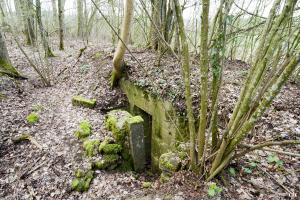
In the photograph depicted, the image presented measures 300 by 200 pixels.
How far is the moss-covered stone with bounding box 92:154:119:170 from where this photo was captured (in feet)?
14.2

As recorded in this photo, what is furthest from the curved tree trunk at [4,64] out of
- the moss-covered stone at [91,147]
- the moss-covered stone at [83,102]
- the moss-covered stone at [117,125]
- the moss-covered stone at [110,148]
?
the moss-covered stone at [110,148]

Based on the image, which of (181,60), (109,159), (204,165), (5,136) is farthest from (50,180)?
(181,60)

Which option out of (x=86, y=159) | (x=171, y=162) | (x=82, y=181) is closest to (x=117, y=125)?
(x=86, y=159)

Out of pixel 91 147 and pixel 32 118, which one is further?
pixel 32 118

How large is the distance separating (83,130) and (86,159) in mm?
797

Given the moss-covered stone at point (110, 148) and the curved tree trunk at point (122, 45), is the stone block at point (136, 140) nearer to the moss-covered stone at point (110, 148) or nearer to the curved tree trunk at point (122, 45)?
the moss-covered stone at point (110, 148)

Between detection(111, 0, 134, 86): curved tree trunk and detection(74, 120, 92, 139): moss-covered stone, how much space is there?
2.08 m

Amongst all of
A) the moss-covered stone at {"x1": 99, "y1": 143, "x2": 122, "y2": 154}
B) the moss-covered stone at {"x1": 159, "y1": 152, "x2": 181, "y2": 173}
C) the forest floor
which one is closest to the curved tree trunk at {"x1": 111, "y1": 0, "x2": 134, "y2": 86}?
the forest floor

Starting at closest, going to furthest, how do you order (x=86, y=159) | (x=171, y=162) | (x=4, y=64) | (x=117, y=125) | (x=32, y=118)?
(x=171, y=162) < (x=86, y=159) < (x=117, y=125) < (x=32, y=118) < (x=4, y=64)

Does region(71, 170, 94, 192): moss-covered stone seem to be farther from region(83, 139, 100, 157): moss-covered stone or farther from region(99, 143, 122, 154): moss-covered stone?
region(99, 143, 122, 154): moss-covered stone

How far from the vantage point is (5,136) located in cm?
458

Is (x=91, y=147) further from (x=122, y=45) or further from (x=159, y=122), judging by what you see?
(x=122, y=45)

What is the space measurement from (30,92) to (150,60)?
3890 millimetres

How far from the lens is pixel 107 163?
14.6 feet
